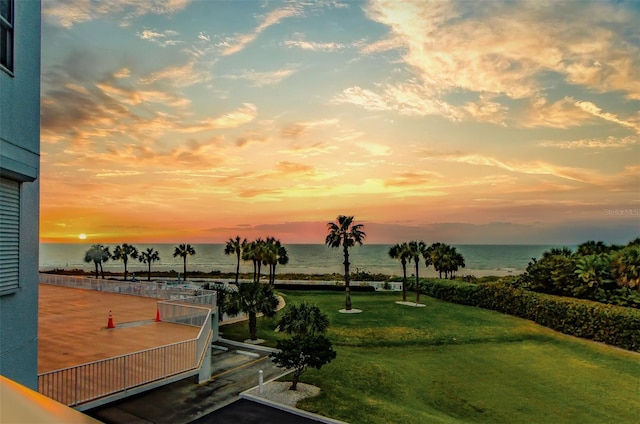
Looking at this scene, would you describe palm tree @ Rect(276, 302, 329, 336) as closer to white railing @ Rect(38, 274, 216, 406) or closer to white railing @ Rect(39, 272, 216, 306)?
white railing @ Rect(39, 272, 216, 306)

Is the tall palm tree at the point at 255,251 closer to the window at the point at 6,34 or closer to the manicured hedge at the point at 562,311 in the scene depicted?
the manicured hedge at the point at 562,311

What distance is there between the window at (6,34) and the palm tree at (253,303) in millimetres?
21173

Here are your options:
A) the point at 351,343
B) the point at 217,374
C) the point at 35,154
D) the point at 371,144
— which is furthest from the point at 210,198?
the point at 35,154

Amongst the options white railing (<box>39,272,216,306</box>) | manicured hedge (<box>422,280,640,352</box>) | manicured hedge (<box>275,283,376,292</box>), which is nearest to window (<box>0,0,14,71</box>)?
white railing (<box>39,272,216,306</box>)

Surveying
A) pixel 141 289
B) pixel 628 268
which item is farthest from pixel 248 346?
pixel 628 268

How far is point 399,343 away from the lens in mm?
27906

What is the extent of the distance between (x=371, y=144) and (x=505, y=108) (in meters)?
9.82

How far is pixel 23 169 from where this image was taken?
7.52 meters

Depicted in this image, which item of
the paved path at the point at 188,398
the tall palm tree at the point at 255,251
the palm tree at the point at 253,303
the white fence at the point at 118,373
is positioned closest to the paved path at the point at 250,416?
the paved path at the point at 188,398

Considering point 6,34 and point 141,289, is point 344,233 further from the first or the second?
point 6,34

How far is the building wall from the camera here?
714 cm

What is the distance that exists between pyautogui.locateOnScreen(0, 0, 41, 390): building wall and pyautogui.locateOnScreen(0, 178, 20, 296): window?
0.31 ft

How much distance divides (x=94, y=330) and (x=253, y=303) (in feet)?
32.9

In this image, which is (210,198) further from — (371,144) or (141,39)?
(141,39)
